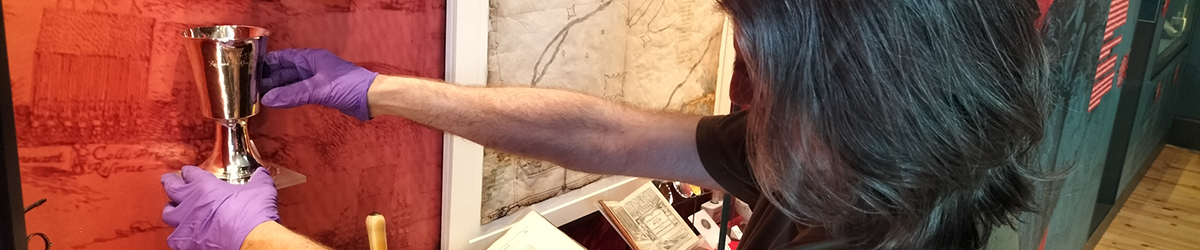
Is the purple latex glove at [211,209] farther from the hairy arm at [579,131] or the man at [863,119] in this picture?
the hairy arm at [579,131]

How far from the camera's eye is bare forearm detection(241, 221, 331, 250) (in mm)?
942

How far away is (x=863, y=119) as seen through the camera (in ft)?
2.80

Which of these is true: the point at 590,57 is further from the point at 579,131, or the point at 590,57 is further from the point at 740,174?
the point at 740,174

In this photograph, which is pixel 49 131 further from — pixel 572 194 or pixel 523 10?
pixel 572 194

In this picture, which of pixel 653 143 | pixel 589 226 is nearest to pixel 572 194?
pixel 589 226

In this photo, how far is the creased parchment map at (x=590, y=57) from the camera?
143cm

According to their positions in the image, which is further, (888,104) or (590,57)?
(590,57)

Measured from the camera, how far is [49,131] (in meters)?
0.94

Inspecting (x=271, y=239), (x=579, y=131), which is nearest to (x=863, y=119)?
(x=579, y=131)

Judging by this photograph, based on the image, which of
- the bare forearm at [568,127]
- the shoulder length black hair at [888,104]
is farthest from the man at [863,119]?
the bare forearm at [568,127]

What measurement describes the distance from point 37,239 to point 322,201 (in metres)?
0.39

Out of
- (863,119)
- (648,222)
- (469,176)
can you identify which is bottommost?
(648,222)

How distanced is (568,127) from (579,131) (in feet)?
0.06

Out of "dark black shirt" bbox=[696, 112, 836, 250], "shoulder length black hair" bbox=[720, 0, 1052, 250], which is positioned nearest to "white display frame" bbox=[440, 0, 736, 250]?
"dark black shirt" bbox=[696, 112, 836, 250]
